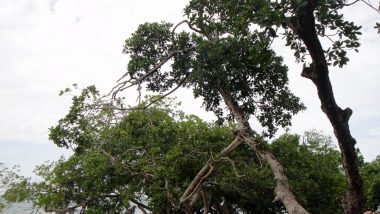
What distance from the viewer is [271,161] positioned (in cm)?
824

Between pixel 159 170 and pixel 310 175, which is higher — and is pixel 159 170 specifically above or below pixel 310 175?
below

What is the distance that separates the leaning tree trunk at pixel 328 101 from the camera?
4.95 meters

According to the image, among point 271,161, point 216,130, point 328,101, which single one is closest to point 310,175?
point 216,130

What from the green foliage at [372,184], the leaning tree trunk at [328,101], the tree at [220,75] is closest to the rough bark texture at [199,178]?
the tree at [220,75]

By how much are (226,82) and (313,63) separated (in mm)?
3331

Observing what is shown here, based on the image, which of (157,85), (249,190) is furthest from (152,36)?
(249,190)

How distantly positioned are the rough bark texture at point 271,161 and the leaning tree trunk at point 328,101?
1020 mm

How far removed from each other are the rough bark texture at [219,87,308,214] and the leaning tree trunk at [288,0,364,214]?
3.35 feet

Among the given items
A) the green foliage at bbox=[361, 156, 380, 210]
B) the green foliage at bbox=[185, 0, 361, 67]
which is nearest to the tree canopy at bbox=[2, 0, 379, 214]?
the green foliage at bbox=[185, 0, 361, 67]

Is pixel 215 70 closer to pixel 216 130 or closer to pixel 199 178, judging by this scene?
pixel 199 178

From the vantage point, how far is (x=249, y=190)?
13055mm

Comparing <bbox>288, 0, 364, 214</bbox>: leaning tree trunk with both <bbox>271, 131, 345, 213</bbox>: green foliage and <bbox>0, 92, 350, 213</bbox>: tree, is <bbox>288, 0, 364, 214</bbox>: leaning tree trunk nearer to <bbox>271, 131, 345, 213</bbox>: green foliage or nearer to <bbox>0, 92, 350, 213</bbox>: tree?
<bbox>0, 92, 350, 213</bbox>: tree

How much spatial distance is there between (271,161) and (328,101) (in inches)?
120

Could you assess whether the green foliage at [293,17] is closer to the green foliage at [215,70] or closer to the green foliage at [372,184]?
the green foliage at [215,70]
